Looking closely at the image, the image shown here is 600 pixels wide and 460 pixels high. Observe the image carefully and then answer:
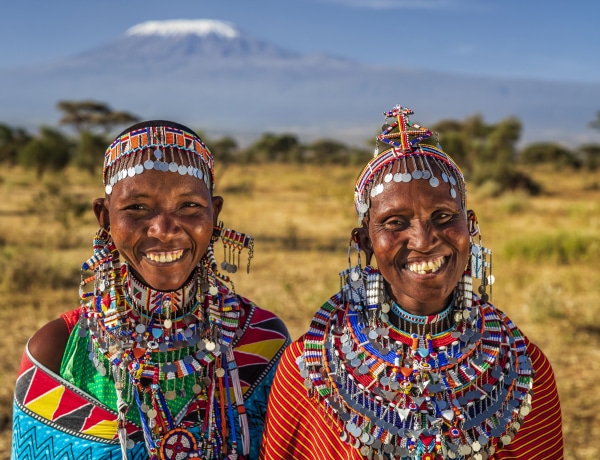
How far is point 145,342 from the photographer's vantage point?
2814 millimetres

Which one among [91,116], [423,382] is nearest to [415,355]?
[423,382]

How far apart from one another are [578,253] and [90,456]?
390 inches

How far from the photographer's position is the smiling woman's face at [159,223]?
2.64 meters

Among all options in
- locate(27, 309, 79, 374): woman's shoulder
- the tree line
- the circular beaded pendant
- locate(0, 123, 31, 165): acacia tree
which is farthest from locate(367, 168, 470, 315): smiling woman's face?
locate(0, 123, 31, 165): acacia tree

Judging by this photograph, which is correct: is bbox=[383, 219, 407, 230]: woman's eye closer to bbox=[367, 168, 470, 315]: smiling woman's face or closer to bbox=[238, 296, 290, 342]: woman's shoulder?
bbox=[367, 168, 470, 315]: smiling woman's face

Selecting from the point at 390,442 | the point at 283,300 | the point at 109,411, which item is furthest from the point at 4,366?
the point at 390,442

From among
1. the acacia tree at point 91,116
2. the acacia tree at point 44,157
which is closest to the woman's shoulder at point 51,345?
the acacia tree at point 44,157

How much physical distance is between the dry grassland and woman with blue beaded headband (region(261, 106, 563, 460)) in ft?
9.77

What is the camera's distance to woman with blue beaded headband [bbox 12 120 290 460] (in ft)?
8.77

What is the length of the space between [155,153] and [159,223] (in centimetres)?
29

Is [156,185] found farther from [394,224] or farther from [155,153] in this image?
[394,224]

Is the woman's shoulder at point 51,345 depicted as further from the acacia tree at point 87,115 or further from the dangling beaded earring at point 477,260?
the acacia tree at point 87,115

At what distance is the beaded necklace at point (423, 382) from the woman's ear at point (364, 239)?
3.2 inches

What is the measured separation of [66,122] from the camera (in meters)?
44.3
